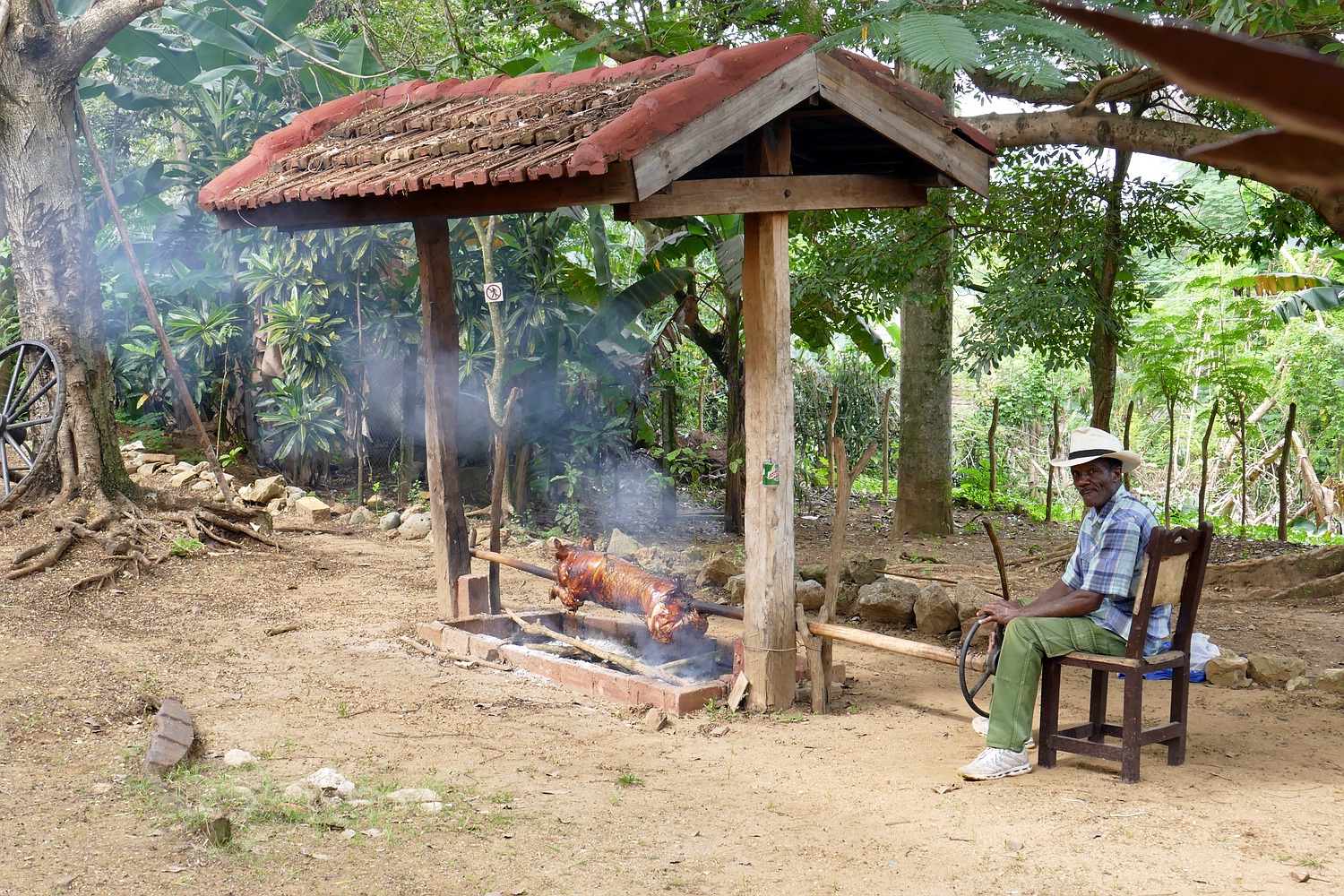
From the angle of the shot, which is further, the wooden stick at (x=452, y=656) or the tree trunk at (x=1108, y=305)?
the tree trunk at (x=1108, y=305)

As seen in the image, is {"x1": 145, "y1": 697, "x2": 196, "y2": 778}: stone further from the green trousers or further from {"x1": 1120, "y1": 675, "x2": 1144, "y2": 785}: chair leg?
{"x1": 1120, "y1": 675, "x2": 1144, "y2": 785}: chair leg

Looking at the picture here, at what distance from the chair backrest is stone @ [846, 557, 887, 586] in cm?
392

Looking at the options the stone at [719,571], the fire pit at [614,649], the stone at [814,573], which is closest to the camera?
the fire pit at [614,649]

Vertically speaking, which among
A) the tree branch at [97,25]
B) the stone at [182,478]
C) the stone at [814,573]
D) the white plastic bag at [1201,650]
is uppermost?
the tree branch at [97,25]

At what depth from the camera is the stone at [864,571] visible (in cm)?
897

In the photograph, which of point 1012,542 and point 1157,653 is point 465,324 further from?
point 1157,653

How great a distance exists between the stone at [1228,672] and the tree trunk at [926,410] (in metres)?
5.21

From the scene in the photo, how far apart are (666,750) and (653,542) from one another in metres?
6.96

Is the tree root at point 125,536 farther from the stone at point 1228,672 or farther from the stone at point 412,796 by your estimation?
the stone at point 1228,672

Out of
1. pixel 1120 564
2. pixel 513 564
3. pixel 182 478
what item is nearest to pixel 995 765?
pixel 1120 564

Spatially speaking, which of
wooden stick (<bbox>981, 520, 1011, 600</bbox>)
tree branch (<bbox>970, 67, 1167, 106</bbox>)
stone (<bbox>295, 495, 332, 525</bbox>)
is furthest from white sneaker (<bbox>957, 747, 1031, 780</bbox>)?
stone (<bbox>295, 495, 332, 525</bbox>)

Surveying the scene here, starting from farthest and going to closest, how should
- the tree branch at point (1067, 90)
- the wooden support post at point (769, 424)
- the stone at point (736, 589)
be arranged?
the stone at point (736, 589) → the tree branch at point (1067, 90) → the wooden support post at point (769, 424)

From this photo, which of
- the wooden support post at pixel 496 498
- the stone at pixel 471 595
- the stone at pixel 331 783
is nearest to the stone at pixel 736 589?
the wooden support post at pixel 496 498

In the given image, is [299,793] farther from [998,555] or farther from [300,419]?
[300,419]
